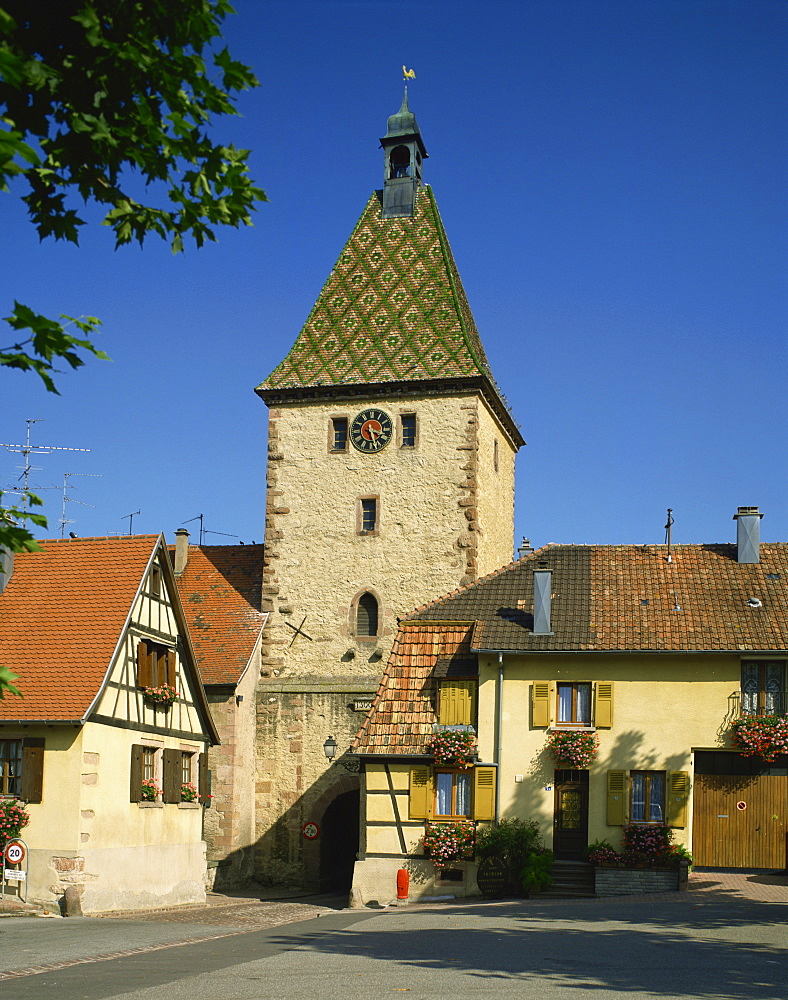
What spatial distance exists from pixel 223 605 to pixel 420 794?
10184 mm

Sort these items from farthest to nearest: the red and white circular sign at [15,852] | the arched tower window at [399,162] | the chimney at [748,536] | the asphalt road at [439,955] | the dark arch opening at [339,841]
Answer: the arched tower window at [399,162] < the dark arch opening at [339,841] < the chimney at [748,536] < the red and white circular sign at [15,852] < the asphalt road at [439,955]

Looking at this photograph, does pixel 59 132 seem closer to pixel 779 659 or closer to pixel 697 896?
pixel 697 896

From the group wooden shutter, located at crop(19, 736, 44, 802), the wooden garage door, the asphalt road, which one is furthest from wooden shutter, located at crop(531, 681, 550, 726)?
wooden shutter, located at crop(19, 736, 44, 802)

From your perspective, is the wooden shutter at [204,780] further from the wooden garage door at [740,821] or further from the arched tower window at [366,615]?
the wooden garage door at [740,821]

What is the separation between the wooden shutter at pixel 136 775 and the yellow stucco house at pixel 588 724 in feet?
13.7

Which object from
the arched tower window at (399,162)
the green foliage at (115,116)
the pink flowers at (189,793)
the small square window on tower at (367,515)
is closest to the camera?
the green foliage at (115,116)

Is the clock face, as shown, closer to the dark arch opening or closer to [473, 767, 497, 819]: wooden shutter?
the dark arch opening

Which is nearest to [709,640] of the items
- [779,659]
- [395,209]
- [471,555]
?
[779,659]

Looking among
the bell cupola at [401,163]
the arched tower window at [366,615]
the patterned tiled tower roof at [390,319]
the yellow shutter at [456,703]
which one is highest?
the bell cupola at [401,163]

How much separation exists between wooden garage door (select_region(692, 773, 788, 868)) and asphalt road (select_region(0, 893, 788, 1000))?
3.33m

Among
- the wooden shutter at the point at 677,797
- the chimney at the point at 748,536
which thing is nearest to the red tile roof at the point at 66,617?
the wooden shutter at the point at 677,797

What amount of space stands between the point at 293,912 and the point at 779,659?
33.1 ft

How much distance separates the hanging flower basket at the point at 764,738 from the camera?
2209cm

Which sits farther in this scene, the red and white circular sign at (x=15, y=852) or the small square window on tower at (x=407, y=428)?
the small square window on tower at (x=407, y=428)
